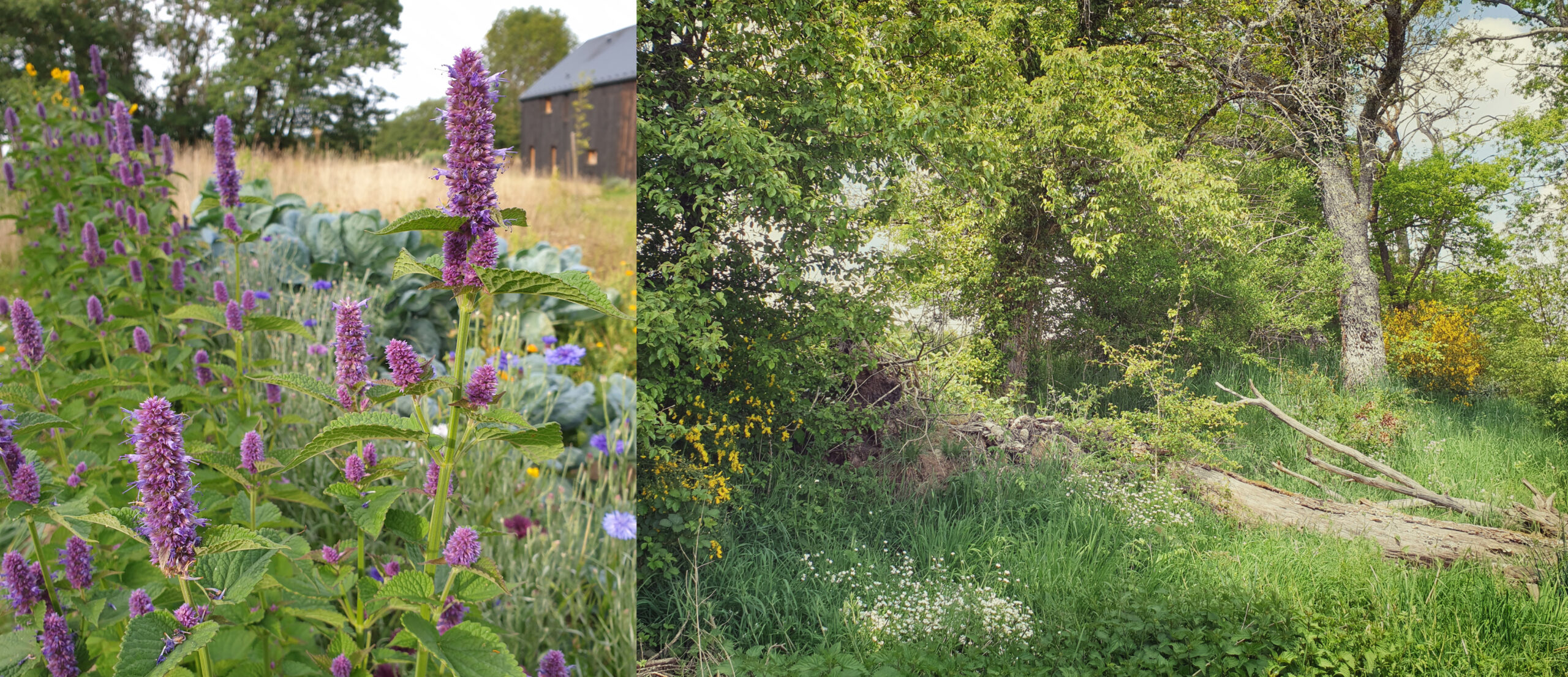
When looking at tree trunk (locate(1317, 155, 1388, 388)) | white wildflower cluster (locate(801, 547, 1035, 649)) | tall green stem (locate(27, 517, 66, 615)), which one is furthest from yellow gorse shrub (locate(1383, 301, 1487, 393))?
tall green stem (locate(27, 517, 66, 615))

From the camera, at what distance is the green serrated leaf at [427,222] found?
89 centimetres

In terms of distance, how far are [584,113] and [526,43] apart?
83cm

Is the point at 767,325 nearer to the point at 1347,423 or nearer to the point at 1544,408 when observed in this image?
the point at 1347,423

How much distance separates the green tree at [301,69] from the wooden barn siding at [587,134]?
1.70m

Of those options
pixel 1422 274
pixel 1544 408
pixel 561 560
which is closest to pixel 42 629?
pixel 561 560

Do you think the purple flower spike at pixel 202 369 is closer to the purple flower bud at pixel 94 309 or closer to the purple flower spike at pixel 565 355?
the purple flower bud at pixel 94 309

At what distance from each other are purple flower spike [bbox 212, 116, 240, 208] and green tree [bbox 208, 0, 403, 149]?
234 inches

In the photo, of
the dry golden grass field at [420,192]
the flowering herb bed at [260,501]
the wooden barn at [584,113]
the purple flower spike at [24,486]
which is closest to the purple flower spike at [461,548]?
the flowering herb bed at [260,501]

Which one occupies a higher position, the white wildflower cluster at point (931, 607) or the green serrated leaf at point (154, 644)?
the green serrated leaf at point (154, 644)

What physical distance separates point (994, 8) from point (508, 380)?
7.20 feet

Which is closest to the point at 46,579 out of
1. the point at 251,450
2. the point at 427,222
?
the point at 251,450

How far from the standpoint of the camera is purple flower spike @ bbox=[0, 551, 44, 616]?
4.02 feet

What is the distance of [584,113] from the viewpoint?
5.95 meters

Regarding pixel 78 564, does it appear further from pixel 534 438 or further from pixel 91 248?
pixel 91 248
